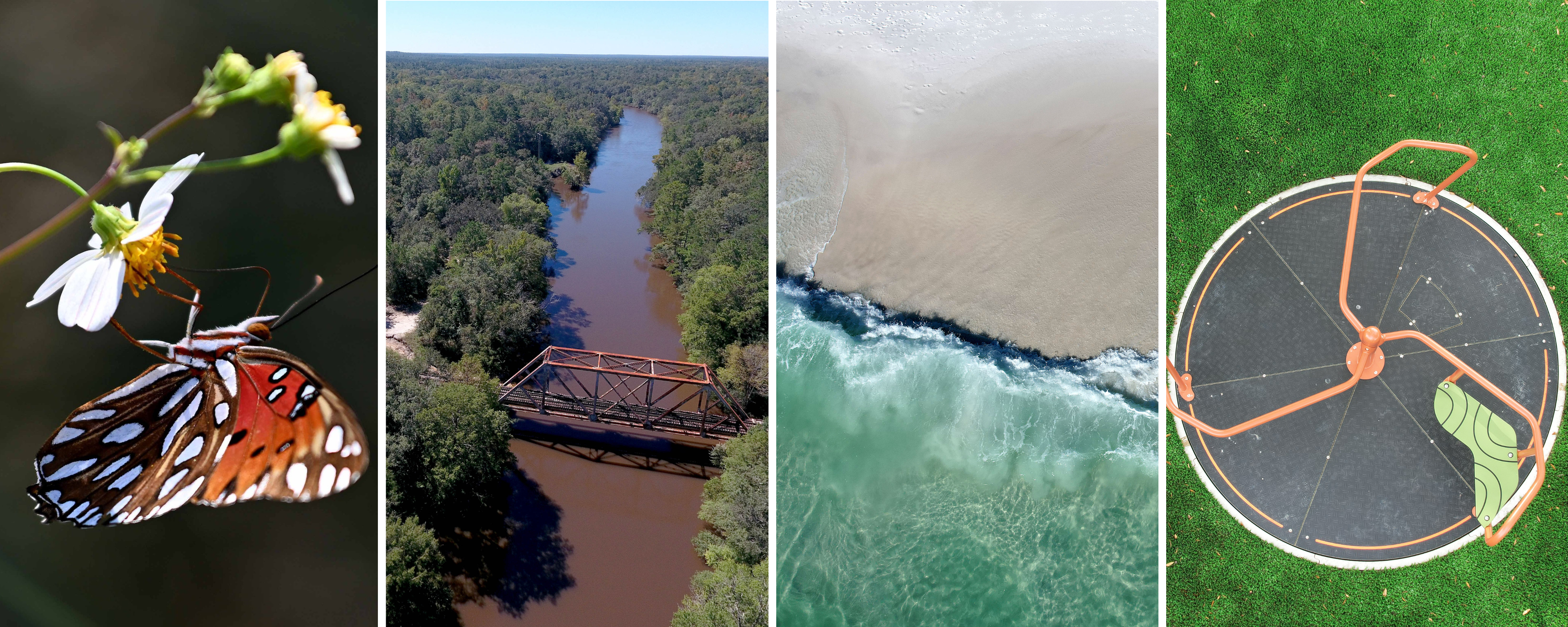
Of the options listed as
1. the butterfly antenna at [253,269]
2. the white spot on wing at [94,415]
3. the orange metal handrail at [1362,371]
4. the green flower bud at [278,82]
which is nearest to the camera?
the green flower bud at [278,82]

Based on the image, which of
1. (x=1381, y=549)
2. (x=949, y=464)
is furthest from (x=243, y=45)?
(x=1381, y=549)

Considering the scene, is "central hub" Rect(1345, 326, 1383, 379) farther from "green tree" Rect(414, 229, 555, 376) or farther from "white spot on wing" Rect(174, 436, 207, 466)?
"white spot on wing" Rect(174, 436, 207, 466)

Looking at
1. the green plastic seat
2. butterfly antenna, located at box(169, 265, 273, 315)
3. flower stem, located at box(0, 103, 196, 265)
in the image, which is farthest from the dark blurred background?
the green plastic seat

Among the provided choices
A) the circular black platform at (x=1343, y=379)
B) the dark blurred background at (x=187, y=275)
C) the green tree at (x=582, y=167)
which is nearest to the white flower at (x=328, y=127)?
the dark blurred background at (x=187, y=275)

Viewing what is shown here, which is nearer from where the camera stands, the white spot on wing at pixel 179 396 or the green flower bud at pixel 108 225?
the green flower bud at pixel 108 225

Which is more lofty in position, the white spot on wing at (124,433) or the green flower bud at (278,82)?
the green flower bud at (278,82)

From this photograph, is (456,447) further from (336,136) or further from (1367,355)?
(1367,355)

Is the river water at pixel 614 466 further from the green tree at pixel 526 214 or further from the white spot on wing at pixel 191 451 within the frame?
the white spot on wing at pixel 191 451
